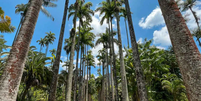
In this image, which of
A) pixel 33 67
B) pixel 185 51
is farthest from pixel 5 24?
pixel 185 51

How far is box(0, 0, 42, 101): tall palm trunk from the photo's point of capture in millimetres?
3004

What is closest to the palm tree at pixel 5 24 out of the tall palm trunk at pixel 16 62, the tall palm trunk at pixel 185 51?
the tall palm trunk at pixel 16 62

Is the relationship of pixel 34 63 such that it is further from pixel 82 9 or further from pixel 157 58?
pixel 157 58

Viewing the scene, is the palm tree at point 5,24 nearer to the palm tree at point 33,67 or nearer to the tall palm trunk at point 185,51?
the palm tree at point 33,67

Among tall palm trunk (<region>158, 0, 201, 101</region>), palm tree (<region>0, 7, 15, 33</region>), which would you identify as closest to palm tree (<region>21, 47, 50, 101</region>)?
palm tree (<region>0, 7, 15, 33</region>)

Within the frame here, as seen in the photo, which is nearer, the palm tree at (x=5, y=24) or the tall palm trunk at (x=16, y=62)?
the tall palm trunk at (x=16, y=62)

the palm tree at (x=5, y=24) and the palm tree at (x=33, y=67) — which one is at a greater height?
the palm tree at (x=5, y=24)

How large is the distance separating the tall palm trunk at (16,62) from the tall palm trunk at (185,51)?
459 centimetres

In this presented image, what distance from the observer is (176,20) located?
3357mm

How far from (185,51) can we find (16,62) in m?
4.78

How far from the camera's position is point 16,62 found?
11.0 ft

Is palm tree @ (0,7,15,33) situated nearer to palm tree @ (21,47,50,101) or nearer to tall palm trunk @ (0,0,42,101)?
palm tree @ (21,47,50,101)

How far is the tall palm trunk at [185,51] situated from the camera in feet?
8.59

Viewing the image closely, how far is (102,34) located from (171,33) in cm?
2161
